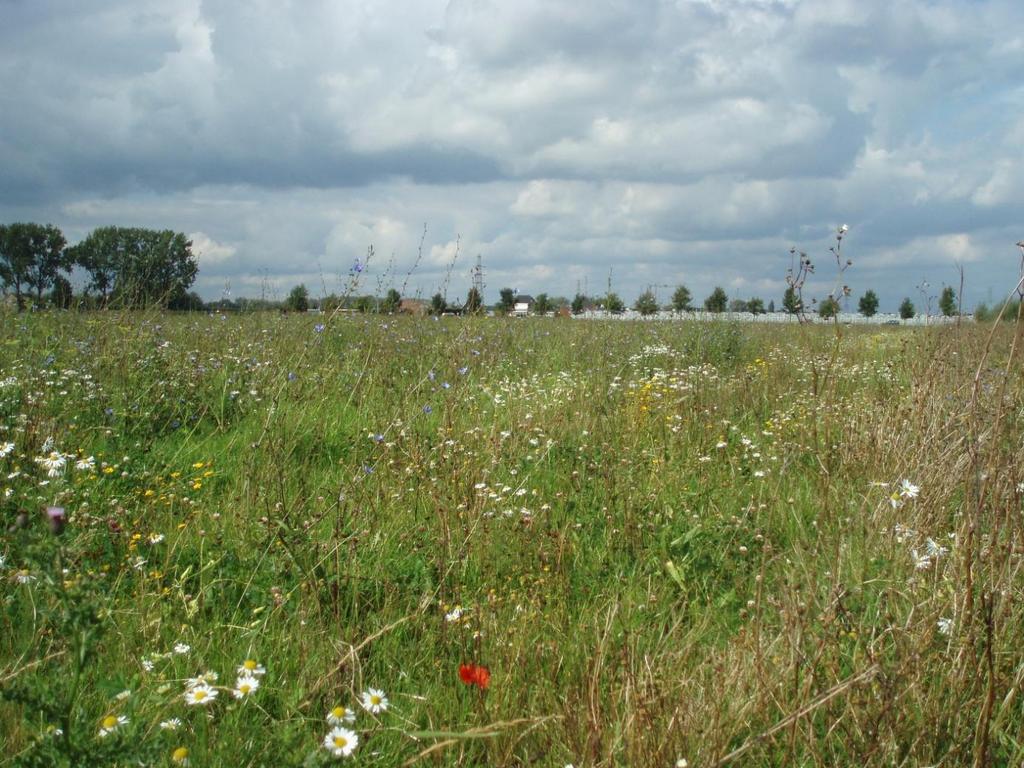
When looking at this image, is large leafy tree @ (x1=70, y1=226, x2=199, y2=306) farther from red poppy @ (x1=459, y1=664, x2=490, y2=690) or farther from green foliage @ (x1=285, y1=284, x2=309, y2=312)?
red poppy @ (x1=459, y1=664, x2=490, y2=690)

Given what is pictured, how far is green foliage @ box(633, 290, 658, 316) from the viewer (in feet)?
45.1

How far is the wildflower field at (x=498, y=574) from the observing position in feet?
6.53

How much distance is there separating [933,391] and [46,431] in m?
4.74

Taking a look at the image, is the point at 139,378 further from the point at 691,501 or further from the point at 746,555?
the point at 746,555

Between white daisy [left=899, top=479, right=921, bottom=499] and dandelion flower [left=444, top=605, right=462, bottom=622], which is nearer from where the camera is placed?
dandelion flower [left=444, top=605, right=462, bottom=622]

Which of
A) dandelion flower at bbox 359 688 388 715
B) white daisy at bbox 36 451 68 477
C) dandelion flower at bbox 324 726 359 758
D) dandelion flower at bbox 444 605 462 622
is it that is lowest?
dandelion flower at bbox 444 605 462 622

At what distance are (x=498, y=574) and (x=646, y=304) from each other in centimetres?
1137

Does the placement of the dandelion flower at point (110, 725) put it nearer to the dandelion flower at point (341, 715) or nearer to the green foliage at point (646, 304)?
the dandelion flower at point (341, 715)

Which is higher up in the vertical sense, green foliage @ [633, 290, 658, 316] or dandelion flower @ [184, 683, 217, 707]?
green foliage @ [633, 290, 658, 316]

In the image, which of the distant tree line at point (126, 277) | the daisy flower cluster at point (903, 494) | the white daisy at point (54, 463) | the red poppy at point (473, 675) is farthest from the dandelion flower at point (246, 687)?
the distant tree line at point (126, 277)

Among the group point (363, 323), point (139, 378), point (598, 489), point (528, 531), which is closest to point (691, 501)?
point (598, 489)

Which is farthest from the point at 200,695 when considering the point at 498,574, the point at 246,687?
the point at 498,574

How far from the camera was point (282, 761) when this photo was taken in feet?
6.33

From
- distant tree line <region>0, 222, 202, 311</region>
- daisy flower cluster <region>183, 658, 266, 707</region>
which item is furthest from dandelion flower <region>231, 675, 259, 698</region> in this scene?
distant tree line <region>0, 222, 202, 311</region>
